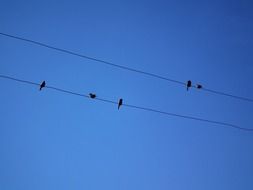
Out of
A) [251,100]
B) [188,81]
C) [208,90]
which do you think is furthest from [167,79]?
[251,100]

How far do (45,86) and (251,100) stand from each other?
26.3 ft

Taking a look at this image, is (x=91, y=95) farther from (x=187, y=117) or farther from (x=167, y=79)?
(x=187, y=117)

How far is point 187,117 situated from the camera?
11930mm

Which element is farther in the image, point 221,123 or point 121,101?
point 221,123

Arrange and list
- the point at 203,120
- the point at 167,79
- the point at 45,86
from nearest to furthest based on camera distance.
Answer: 1. the point at 45,86
2. the point at 167,79
3. the point at 203,120

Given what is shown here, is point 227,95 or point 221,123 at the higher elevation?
point 227,95

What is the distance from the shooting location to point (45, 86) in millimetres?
10414

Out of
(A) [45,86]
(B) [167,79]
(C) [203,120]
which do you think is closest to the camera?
(A) [45,86]

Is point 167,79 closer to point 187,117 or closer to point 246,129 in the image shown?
point 187,117

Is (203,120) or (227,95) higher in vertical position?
(227,95)

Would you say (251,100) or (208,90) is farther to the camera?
(251,100)

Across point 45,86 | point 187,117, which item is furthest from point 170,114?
point 45,86

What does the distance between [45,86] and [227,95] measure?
668cm

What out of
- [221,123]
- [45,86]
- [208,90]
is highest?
[208,90]
